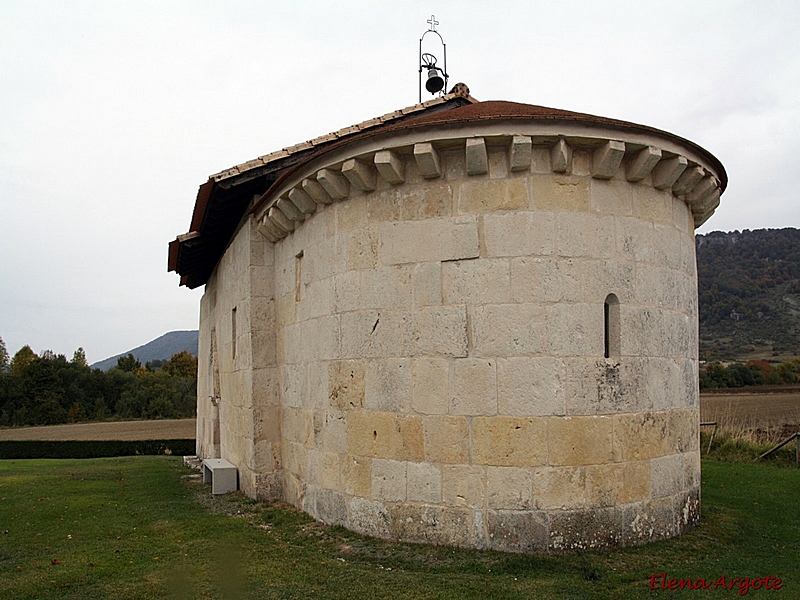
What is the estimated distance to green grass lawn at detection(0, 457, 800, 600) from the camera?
546 centimetres

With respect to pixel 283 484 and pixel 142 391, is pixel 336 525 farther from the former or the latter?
pixel 142 391

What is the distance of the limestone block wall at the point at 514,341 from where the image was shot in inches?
248

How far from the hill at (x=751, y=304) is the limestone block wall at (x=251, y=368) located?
44.6 meters

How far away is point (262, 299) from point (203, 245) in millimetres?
4151

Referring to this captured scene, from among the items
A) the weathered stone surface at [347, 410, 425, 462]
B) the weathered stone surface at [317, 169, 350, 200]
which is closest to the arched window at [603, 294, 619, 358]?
the weathered stone surface at [347, 410, 425, 462]

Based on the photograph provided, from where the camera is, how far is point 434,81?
1373cm

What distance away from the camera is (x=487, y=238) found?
656 centimetres

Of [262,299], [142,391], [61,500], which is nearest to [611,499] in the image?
[262,299]

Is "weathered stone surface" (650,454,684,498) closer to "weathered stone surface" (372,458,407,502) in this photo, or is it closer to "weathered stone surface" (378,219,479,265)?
"weathered stone surface" (372,458,407,502)

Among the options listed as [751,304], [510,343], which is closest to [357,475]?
[510,343]

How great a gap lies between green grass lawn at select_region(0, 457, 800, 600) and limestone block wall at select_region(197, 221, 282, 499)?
647 mm

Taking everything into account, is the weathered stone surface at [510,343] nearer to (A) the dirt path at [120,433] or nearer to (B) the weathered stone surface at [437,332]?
(B) the weathered stone surface at [437,332]

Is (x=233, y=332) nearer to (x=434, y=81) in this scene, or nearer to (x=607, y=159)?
(x=434, y=81)

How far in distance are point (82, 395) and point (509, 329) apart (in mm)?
50116
